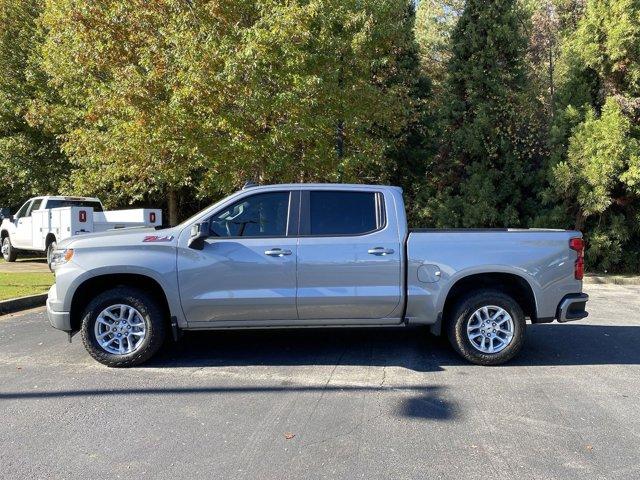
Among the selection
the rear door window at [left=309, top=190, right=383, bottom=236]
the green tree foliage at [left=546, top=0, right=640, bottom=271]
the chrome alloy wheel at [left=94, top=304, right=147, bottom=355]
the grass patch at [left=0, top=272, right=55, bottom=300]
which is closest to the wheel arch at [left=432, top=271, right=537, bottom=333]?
the rear door window at [left=309, top=190, right=383, bottom=236]

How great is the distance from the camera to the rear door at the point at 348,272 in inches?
215

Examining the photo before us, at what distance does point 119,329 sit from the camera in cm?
553

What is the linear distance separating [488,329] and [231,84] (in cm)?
698

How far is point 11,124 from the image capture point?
18.3 meters

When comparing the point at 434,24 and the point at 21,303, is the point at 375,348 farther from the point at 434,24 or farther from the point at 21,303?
the point at 434,24

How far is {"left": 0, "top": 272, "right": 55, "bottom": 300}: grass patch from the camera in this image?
928cm

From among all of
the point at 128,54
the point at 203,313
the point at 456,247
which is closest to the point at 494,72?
the point at 128,54

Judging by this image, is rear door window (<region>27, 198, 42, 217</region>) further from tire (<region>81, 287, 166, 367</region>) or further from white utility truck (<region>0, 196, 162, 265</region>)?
tire (<region>81, 287, 166, 367</region>)

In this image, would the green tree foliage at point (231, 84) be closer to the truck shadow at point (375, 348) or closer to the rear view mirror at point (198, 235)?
the truck shadow at point (375, 348)

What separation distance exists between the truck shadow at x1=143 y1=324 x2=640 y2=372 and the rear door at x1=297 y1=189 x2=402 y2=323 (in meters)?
0.61

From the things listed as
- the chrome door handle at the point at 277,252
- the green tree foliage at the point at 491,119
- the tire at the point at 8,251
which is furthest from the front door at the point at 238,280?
the tire at the point at 8,251

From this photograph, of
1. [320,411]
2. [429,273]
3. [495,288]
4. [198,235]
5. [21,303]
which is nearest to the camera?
[320,411]

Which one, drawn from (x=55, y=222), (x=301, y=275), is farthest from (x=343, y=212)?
(x=55, y=222)

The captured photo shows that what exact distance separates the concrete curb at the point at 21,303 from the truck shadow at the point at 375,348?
3538 mm
